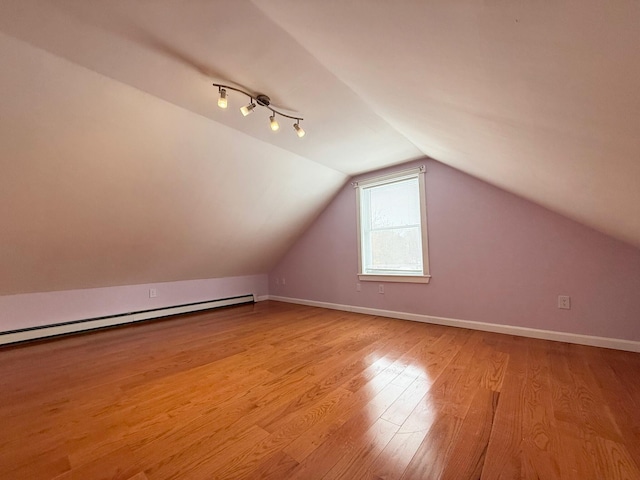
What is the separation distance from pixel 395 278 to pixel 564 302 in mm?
1742

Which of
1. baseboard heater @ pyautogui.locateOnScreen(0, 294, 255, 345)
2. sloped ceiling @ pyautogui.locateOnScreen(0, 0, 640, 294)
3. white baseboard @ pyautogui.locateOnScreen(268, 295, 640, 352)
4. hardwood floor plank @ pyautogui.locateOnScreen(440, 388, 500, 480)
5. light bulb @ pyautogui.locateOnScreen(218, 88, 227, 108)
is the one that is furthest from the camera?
baseboard heater @ pyautogui.locateOnScreen(0, 294, 255, 345)

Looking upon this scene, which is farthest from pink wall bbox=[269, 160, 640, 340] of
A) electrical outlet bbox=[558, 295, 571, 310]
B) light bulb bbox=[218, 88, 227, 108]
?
light bulb bbox=[218, 88, 227, 108]

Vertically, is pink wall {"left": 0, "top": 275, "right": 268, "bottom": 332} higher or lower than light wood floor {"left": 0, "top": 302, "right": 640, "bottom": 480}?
higher

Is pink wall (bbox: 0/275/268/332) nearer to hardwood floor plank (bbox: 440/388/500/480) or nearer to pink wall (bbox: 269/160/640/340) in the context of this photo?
pink wall (bbox: 269/160/640/340)

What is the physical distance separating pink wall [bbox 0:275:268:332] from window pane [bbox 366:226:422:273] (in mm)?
2818

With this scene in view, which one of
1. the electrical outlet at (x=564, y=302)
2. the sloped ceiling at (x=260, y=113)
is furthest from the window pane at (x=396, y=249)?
the electrical outlet at (x=564, y=302)

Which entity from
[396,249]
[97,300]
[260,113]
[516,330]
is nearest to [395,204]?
[396,249]

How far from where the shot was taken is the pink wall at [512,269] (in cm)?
234

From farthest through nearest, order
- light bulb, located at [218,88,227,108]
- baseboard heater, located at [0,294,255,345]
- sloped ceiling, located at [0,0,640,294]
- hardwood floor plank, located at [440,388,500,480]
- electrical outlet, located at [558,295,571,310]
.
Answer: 1. baseboard heater, located at [0,294,255,345]
2. electrical outlet, located at [558,295,571,310]
3. light bulb, located at [218,88,227,108]
4. hardwood floor plank, located at [440,388,500,480]
5. sloped ceiling, located at [0,0,640,294]

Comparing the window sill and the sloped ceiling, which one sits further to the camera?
the window sill

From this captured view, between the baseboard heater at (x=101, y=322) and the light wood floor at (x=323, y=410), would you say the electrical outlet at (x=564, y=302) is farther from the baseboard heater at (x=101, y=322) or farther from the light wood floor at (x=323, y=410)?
the baseboard heater at (x=101, y=322)

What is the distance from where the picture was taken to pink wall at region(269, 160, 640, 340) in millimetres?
2338

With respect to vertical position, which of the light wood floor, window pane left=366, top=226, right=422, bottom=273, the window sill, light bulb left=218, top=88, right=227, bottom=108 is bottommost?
the light wood floor

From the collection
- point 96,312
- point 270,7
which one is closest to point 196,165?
point 270,7
